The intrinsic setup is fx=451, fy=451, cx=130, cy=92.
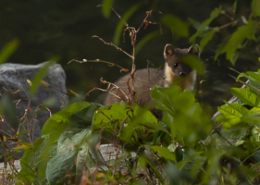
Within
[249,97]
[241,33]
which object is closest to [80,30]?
[249,97]

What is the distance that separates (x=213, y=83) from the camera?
727cm

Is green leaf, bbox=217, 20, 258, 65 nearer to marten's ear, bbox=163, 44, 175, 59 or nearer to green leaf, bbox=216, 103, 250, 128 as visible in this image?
green leaf, bbox=216, 103, 250, 128

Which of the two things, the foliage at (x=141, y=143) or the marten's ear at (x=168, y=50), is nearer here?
the foliage at (x=141, y=143)

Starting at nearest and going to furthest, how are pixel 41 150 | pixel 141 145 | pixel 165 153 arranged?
pixel 165 153, pixel 141 145, pixel 41 150

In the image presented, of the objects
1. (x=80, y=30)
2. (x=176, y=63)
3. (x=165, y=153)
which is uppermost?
(x=165, y=153)

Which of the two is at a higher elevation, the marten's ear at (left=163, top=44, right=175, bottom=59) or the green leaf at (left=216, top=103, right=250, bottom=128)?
the green leaf at (left=216, top=103, right=250, bottom=128)

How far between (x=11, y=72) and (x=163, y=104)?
3.82 metres

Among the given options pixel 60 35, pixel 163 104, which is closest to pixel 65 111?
pixel 163 104

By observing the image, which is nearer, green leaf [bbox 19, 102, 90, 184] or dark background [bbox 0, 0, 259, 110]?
green leaf [bbox 19, 102, 90, 184]

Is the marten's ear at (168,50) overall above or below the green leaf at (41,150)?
below

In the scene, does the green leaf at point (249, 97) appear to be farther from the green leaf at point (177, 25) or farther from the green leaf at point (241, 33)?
the green leaf at point (177, 25)

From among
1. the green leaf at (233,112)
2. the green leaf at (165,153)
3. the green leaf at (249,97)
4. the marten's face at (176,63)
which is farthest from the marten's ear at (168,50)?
the green leaf at (165,153)

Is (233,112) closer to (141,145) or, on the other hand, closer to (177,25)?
(141,145)

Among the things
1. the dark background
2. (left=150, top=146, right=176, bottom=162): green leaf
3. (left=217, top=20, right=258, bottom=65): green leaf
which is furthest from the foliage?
the dark background
